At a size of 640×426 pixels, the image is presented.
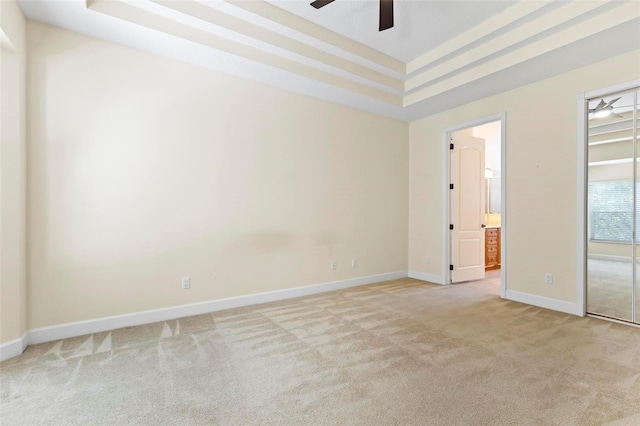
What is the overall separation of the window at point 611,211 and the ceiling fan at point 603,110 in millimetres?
736

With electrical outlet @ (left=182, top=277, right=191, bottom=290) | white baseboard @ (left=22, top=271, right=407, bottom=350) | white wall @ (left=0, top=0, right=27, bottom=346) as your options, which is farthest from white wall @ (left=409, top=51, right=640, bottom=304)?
white wall @ (left=0, top=0, right=27, bottom=346)

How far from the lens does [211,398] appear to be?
1.86 m

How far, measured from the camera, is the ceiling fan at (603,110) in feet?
10.5

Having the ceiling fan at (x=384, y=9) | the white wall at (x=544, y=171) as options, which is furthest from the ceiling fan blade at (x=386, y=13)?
the white wall at (x=544, y=171)

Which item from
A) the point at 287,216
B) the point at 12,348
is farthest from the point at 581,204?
the point at 12,348

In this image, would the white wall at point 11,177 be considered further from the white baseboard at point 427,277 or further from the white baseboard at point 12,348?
the white baseboard at point 427,277

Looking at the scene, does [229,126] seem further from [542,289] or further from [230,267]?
[542,289]

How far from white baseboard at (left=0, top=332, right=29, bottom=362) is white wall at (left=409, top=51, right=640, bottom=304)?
5.21 metres

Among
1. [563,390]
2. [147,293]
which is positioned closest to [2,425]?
[147,293]

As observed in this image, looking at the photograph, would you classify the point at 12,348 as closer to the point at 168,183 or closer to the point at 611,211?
the point at 168,183

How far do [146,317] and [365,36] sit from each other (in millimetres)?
3935

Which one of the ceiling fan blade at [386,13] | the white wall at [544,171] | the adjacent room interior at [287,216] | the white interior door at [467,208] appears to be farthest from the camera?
the white interior door at [467,208]

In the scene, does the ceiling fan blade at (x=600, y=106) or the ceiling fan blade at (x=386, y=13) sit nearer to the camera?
the ceiling fan blade at (x=386, y=13)

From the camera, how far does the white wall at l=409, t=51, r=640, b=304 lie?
3389 millimetres
